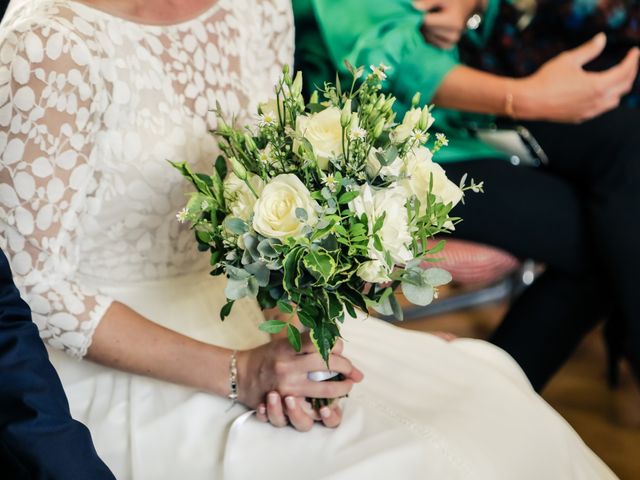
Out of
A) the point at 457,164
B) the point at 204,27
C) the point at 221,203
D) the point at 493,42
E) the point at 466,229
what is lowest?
the point at 466,229

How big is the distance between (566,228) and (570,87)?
303 millimetres

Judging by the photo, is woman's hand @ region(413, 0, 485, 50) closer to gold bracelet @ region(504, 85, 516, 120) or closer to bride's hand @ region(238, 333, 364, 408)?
gold bracelet @ region(504, 85, 516, 120)

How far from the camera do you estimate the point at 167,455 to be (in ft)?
3.51

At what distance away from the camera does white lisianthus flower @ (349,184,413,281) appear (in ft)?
3.06

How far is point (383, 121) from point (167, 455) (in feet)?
1.60

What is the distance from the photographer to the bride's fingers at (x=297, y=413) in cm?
A: 107

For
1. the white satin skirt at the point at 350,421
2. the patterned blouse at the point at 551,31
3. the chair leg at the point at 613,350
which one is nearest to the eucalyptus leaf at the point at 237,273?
the white satin skirt at the point at 350,421

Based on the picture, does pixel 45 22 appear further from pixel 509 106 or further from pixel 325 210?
pixel 509 106

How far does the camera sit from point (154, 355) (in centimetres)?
115

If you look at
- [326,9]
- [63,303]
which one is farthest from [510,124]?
[63,303]

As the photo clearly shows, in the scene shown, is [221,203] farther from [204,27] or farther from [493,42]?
[493,42]

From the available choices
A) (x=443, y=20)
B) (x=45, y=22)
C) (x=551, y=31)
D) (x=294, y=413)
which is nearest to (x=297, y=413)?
(x=294, y=413)

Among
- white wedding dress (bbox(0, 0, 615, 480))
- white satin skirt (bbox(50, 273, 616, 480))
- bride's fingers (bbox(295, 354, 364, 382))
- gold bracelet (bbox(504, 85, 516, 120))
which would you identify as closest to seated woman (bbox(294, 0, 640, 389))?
gold bracelet (bbox(504, 85, 516, 120))

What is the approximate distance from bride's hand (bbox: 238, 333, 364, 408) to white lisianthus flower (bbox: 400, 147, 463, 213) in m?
0.24
